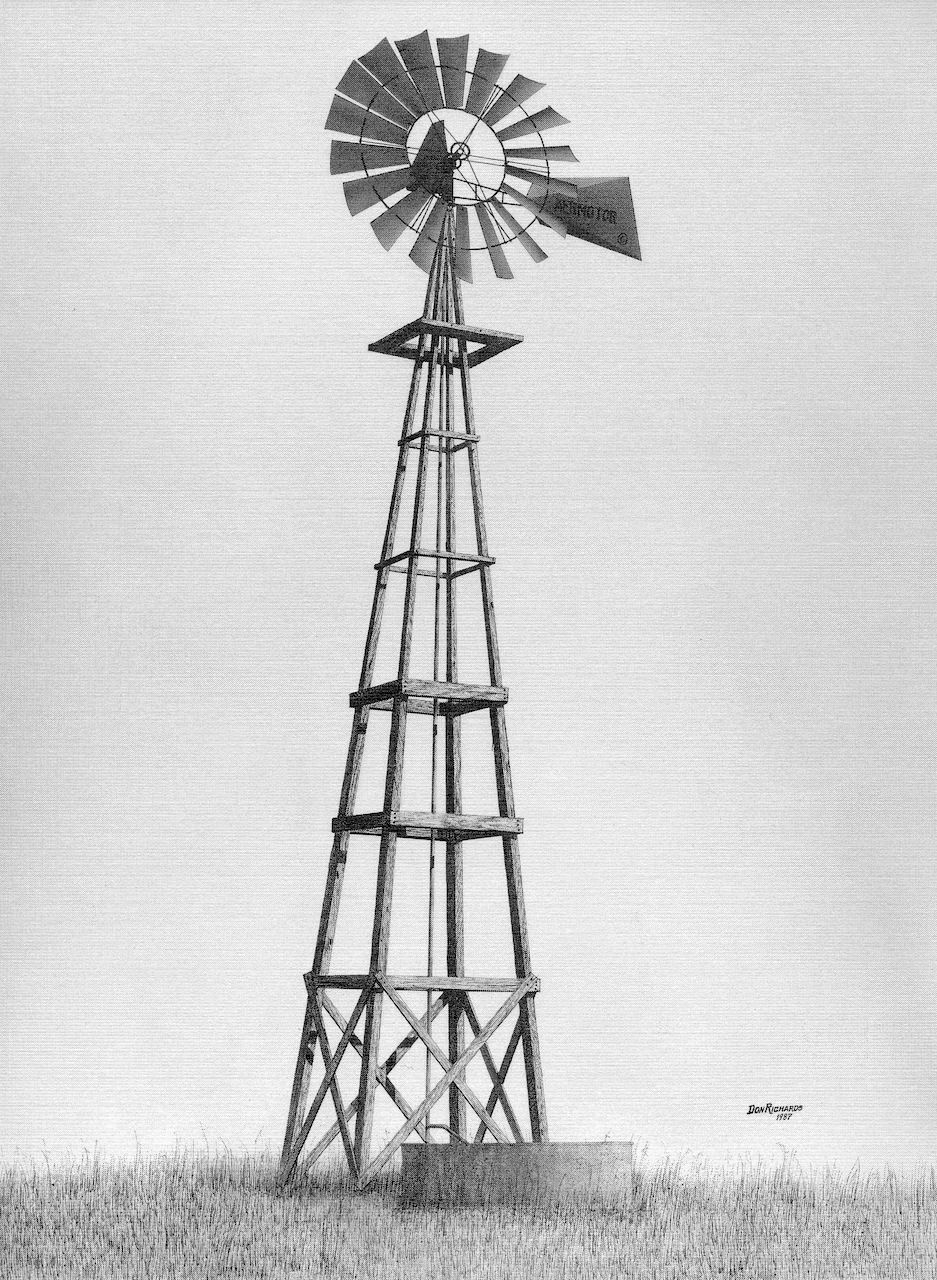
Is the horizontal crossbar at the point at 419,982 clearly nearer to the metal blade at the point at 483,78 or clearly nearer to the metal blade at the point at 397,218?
the metal blade at the point at 397,218

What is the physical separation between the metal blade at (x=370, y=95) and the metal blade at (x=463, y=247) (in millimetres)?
1028

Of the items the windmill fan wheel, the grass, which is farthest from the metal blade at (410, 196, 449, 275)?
the grass

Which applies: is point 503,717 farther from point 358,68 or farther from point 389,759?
point 358,68

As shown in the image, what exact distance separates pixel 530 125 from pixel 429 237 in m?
1.39

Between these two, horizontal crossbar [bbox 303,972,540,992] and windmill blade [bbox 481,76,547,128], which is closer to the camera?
horizontal crossbar [bbox 303,972,540,992]

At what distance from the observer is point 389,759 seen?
15.3m

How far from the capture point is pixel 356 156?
16.0m

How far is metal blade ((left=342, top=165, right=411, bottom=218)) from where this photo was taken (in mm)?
16156

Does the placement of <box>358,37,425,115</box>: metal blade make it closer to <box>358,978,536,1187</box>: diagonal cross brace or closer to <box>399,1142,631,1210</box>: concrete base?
<box>358,978,536,1187</box>: diagonal cross brace

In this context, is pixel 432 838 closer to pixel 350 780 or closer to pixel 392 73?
pixel 350 780

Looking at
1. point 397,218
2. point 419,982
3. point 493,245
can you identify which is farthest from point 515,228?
point 419,982

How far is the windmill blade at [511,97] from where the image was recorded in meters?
15.9
